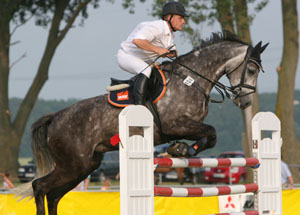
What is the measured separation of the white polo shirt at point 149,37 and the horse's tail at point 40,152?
1418mm

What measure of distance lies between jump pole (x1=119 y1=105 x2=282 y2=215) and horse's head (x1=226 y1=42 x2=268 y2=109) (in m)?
0.26

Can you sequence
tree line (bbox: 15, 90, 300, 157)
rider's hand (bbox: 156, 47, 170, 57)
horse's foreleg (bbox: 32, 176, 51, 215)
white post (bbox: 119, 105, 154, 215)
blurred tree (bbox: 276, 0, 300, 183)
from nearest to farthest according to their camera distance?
white post (bbox: 119, 105, 154, 215) → rider's hand (bbox: 156, 47, 170, 57) → horse's foreleg (bbox: 32, 176, 51, 215) → blurred tree (bbox: 276, 0, 300, 183) → tree line (bbox: 15, 90, 300, 157)

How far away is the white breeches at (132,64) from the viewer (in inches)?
259

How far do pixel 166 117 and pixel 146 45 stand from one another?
783mm

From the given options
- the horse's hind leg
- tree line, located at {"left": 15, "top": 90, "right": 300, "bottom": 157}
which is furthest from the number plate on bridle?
tree line, located at {"left": 15, "top": 90, "right": 300, "bottom": 157}

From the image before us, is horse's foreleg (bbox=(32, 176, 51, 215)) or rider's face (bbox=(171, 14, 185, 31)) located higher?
rider's face (bbox=(171, 14, 185, 31))

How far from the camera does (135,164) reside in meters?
5.43

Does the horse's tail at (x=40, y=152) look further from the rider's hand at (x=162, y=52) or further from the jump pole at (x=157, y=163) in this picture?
the jump pole at (x=157, y=163)

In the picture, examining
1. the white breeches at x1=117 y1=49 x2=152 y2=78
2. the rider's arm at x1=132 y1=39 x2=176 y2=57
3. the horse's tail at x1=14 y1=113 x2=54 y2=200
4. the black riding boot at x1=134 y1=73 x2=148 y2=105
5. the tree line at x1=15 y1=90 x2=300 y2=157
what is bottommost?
the horse's tail at x1=14 y1=113 x2=54 y2=200

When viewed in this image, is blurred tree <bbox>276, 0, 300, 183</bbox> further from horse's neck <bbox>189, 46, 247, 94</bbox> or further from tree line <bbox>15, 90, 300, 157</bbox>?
tree line <bbox>15, 90, 300, 157</bbox>

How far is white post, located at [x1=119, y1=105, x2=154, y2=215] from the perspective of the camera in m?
5.35

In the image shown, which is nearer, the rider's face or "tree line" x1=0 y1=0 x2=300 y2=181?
the rider's face

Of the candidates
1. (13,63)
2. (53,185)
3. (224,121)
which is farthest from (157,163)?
(224,121)

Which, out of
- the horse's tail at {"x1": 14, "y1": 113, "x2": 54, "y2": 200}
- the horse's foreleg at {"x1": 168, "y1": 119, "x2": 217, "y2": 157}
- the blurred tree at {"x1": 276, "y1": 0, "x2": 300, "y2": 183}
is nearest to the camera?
the horse's foreleg at {"x1": 168, "y1": 119, "x2": 217, "y2": 157}
